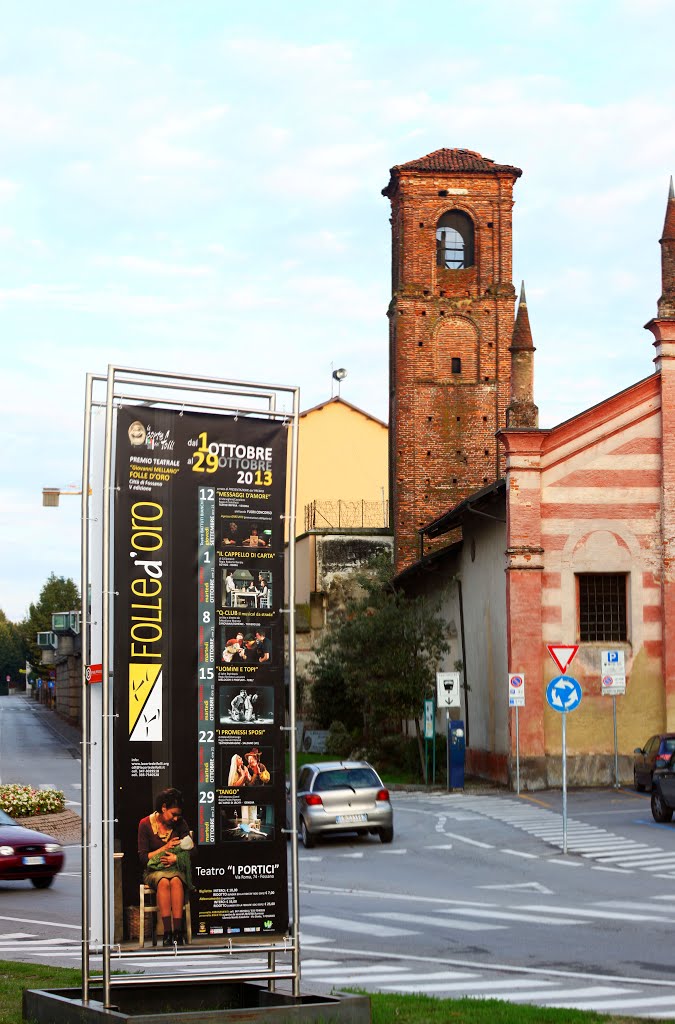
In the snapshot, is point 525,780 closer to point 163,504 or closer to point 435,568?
point 435,568

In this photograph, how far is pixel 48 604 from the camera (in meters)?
160

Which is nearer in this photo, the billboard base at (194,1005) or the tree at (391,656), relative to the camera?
the billboard base at (194,1005)

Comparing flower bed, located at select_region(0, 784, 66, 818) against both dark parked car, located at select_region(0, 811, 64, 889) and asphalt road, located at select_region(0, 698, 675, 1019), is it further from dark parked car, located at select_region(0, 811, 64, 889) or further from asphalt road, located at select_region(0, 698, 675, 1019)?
dark parked car, located at select_region(0, 811, 64, 889)

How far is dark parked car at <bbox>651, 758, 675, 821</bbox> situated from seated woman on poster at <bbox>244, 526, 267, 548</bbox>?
65.5 feet

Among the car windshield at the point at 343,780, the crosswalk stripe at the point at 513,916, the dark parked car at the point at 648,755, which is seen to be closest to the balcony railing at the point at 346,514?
the dark parked car at the point at 648,755

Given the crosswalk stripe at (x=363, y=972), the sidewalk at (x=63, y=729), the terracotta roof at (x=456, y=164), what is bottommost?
the sidewalk at (x=63, y=729)

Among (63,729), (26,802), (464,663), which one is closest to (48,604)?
(63,729)

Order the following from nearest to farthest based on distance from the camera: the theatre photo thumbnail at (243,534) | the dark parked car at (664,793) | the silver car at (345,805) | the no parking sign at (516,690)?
the theatre photo thumbnail at (243,534) < the silver car at (345,805) < the dark parked car at (664,793) < the no parking sign at (516,690)

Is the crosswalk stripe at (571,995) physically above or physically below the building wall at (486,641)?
below

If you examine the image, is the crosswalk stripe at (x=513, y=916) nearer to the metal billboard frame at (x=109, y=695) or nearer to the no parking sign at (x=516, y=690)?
the metal billboard frame at (x=109, y=695)

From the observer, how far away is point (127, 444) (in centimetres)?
952

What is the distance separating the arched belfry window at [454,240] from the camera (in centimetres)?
5984

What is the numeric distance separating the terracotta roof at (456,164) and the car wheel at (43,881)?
4174cm

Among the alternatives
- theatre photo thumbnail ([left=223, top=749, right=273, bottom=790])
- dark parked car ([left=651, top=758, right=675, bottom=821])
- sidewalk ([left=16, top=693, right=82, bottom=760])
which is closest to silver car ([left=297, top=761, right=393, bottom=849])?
dark parked car ([left=651, top=758, right=675, bottom=821])
